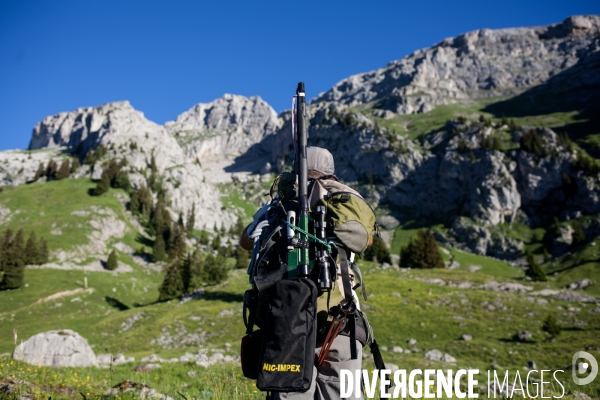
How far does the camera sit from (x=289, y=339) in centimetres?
382

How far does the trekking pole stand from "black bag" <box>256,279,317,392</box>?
27 centimetres

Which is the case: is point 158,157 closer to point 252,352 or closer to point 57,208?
point 57,208

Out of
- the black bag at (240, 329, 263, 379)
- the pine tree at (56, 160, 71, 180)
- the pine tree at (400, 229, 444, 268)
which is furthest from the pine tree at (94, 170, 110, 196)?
the black bag at (240, 329, 263, 379)

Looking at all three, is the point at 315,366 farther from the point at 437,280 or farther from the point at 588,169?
the point at 588,169

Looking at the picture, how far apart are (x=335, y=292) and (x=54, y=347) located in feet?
64.8

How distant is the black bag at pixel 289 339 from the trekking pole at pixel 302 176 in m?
0.27

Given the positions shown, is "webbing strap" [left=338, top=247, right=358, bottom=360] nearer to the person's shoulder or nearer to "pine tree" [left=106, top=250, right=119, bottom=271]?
the person's shoulder

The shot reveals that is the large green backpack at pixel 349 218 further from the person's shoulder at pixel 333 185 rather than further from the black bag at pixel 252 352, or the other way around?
the black bag at pixel 252 352

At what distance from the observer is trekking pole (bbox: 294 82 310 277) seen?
4.25 m

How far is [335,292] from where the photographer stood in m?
4.43

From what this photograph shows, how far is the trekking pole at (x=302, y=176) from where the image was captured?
425cm

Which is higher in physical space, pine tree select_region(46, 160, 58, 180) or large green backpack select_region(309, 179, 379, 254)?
pine tree select_region(46, 160, 58, 180)

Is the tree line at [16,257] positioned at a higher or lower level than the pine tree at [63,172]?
lower

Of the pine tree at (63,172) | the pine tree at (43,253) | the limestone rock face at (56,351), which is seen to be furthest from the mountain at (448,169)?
the limestone rock face at (56,351)
